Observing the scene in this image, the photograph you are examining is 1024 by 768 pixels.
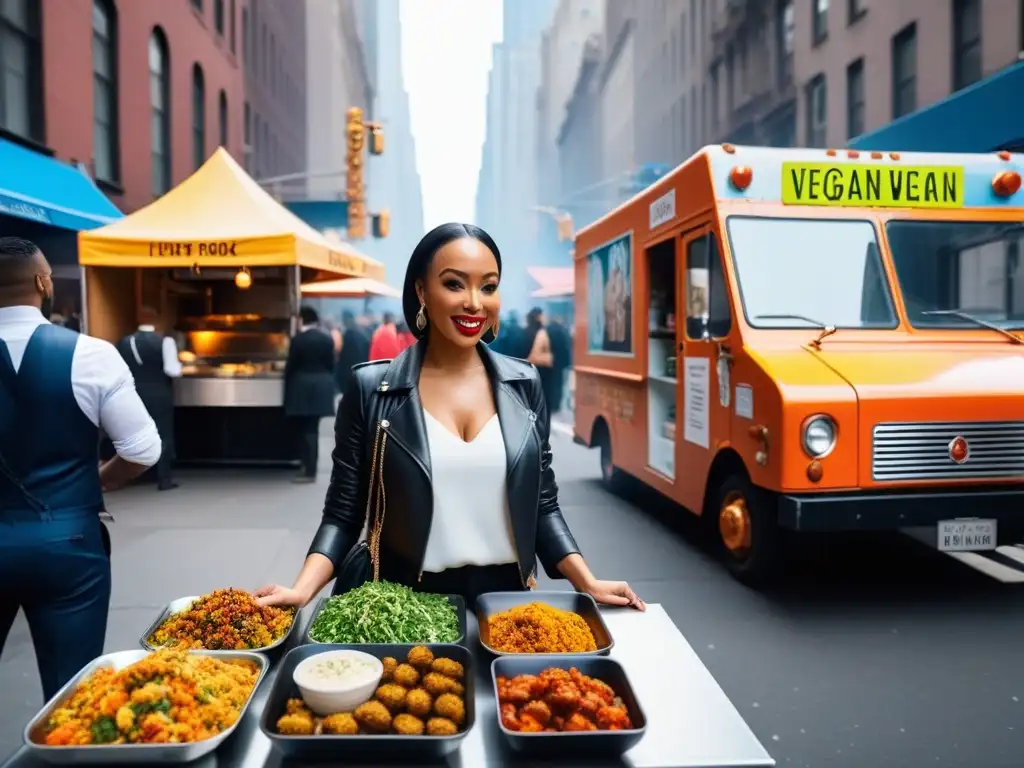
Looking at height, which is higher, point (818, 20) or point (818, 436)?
point (818, 20)

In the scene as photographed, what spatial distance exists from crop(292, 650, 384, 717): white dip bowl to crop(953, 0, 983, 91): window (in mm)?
18244

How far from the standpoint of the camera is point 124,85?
17.2 m

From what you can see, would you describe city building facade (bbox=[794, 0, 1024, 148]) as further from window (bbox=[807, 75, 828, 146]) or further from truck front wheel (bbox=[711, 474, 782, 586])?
truck front wheel (bbox=[711, 474, 782, 586])

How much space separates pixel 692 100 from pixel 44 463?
40490 mm

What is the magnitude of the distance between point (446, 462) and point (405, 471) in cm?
12

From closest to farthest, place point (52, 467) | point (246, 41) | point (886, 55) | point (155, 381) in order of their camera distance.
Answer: point (52, 467) < point (155, 381) < point (886, 55) < point (246, 41)

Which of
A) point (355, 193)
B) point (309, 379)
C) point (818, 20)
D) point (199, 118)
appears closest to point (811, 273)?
point (309, 379)

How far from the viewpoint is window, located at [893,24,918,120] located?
19.4 metres

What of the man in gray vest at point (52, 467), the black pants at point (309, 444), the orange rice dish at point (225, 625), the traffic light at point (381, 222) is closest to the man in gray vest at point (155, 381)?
the black pants at point (309, 444)


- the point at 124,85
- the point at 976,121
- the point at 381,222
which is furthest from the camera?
the point at 381,222

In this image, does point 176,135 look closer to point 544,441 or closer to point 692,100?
point 544,441

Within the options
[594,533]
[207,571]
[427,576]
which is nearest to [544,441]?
[427,576]

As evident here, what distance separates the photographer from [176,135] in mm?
20828

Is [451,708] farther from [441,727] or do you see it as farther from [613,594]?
[613,594]
